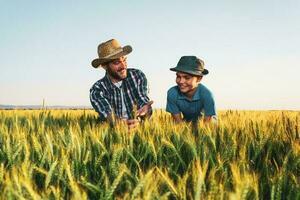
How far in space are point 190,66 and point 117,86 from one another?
0.91 metres

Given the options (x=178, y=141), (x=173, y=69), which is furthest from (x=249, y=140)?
(x=173, y=69)

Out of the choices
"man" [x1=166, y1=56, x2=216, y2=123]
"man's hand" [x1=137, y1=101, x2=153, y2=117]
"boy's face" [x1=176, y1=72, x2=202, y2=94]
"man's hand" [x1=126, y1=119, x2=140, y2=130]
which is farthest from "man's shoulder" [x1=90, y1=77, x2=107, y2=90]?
"man's hand" [x1=126, y1=119, x2=140, y2=130]

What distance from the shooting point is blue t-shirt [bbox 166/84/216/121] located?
14.4ft

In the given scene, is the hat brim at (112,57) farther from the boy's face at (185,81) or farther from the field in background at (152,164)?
the field in background at (152,164)

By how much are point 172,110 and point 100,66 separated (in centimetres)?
95

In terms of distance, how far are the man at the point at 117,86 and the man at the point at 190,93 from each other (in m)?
0.27

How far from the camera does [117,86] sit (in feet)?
15.7

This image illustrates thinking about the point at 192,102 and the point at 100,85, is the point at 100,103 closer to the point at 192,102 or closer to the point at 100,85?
the point at 100,85

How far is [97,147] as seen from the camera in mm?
1931

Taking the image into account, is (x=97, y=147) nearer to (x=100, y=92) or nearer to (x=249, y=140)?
(x=249, y=140)

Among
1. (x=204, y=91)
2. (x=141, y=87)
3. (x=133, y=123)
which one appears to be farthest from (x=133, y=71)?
(x=133, y=123)

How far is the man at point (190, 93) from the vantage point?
14.0 feet

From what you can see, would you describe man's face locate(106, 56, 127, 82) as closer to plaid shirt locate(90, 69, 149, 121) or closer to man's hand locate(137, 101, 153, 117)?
plaid shirt locate(90, 69, 149, 121)

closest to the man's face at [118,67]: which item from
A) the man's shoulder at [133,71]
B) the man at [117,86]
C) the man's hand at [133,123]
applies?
the man at [117,86]
